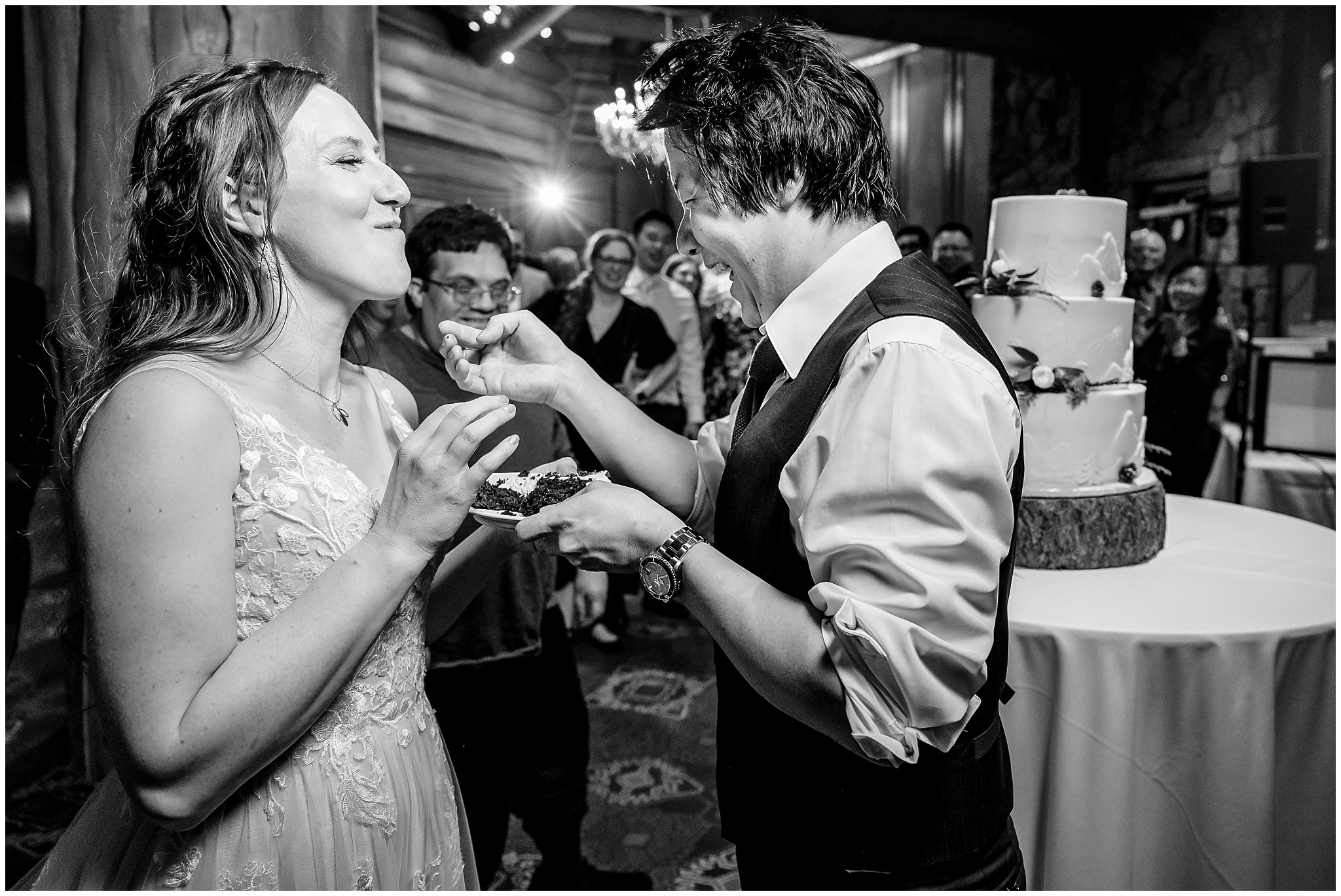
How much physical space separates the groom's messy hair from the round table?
120 cm

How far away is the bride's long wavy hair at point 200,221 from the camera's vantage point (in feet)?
3.85

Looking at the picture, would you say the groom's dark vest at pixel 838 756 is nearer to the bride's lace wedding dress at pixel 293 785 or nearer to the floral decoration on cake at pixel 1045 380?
the bride's lace wedding dress at pixel 293 785

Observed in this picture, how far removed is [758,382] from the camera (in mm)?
1388

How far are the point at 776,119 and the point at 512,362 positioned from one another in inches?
25.6

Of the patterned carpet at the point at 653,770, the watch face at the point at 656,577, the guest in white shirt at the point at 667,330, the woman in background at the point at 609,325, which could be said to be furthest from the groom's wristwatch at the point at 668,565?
the guest in white shirt at the point at 667,330

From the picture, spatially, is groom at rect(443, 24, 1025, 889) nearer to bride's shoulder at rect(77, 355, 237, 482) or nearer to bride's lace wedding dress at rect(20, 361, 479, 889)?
bride's lace wedding dress at rect(20, 361, 479, 889)

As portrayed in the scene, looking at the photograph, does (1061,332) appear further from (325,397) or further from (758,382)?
(325,397)

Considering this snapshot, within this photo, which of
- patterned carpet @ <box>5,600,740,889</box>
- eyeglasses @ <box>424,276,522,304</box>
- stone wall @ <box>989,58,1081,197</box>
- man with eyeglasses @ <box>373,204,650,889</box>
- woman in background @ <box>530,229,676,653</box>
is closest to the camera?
man with eyeglasses @ <box>373,204,650,889</box>

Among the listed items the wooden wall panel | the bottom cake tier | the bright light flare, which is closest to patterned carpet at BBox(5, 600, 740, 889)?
the bottom cake tier

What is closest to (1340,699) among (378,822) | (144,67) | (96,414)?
(378,822)

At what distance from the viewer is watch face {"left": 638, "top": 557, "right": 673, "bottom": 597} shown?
1114 mm

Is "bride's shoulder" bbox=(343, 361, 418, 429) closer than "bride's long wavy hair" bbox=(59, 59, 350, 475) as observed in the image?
No

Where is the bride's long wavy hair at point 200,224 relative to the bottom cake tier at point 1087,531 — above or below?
above

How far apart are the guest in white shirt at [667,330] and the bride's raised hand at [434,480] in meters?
3.25
